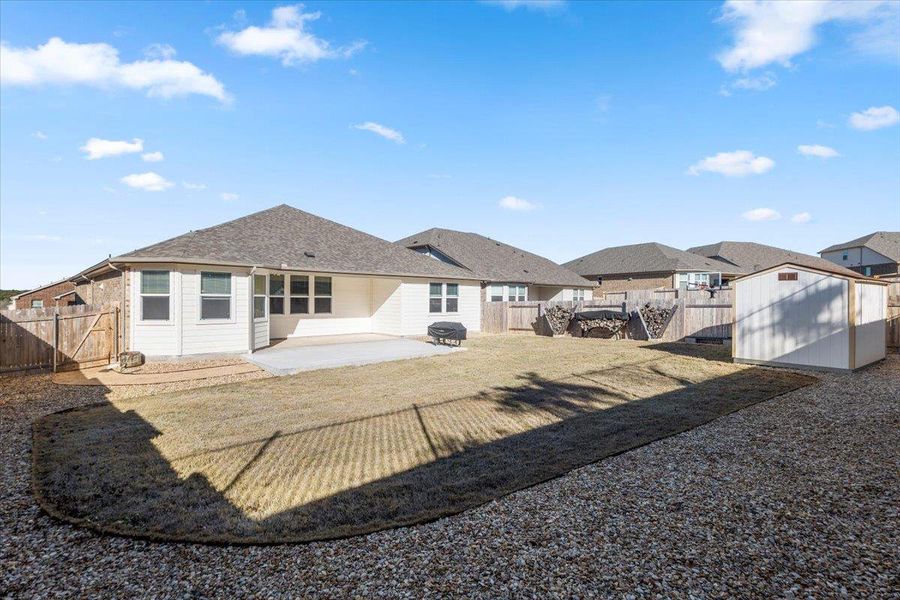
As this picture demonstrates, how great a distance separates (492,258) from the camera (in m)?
26.7

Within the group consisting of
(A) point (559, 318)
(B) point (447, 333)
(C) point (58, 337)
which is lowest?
(B) point (447, 333)

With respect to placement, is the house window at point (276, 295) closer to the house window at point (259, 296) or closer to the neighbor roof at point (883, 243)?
the house window at point (259, 296)

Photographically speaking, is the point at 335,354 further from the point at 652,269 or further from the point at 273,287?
the point at 652,269

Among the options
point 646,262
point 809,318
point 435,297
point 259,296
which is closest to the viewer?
point 809,318

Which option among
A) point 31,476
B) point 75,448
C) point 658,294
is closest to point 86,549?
point 31,476

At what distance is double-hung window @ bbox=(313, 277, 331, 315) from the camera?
57.2 feet

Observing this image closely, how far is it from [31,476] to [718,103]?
2059 centimetres

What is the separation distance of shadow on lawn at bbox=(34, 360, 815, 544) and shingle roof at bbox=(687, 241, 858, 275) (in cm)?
3795

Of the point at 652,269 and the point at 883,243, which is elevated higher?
the point at 883,243

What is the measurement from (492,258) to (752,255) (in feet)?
101

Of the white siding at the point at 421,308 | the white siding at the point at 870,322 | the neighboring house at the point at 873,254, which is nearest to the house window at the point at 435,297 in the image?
the white siding at the point at 421,308

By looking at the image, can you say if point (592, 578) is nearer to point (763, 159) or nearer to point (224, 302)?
point (224, 302)

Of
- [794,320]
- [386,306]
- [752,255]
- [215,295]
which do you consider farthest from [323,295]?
[752,255]

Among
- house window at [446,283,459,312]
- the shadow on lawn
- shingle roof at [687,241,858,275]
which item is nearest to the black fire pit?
house window at [446,283,459,312]
